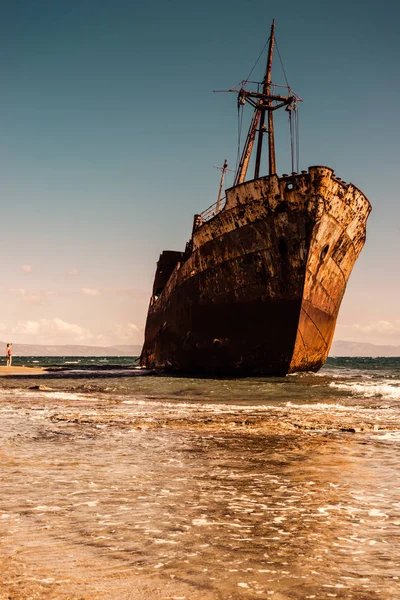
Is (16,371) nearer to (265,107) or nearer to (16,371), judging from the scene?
(16,371)

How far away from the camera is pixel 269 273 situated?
66.4 ft

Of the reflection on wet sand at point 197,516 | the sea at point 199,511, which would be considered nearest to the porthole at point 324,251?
the sea at point 199,511

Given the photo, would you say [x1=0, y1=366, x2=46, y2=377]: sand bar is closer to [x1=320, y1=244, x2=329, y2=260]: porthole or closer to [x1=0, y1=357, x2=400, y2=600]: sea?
[x1=320, y1=244, x2=329, y2=260]: porthole

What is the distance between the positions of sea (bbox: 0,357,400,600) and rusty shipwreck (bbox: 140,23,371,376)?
38.5ft

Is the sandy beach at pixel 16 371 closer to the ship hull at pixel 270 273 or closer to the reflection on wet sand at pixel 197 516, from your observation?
the ship hull at pixel 270 273

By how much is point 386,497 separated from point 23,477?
2896 millimetres

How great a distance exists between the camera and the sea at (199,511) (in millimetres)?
2670

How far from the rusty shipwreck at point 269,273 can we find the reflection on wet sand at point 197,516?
12.7 m

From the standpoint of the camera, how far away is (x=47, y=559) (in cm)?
290

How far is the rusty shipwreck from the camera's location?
771 inches

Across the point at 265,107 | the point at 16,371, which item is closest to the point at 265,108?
the point at 265,107

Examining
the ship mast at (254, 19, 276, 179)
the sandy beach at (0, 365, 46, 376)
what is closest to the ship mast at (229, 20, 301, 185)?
the ship mast at (254, 19, 276, 179)

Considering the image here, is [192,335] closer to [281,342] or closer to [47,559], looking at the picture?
[281,342]

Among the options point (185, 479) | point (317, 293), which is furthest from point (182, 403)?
point (317, 293)
